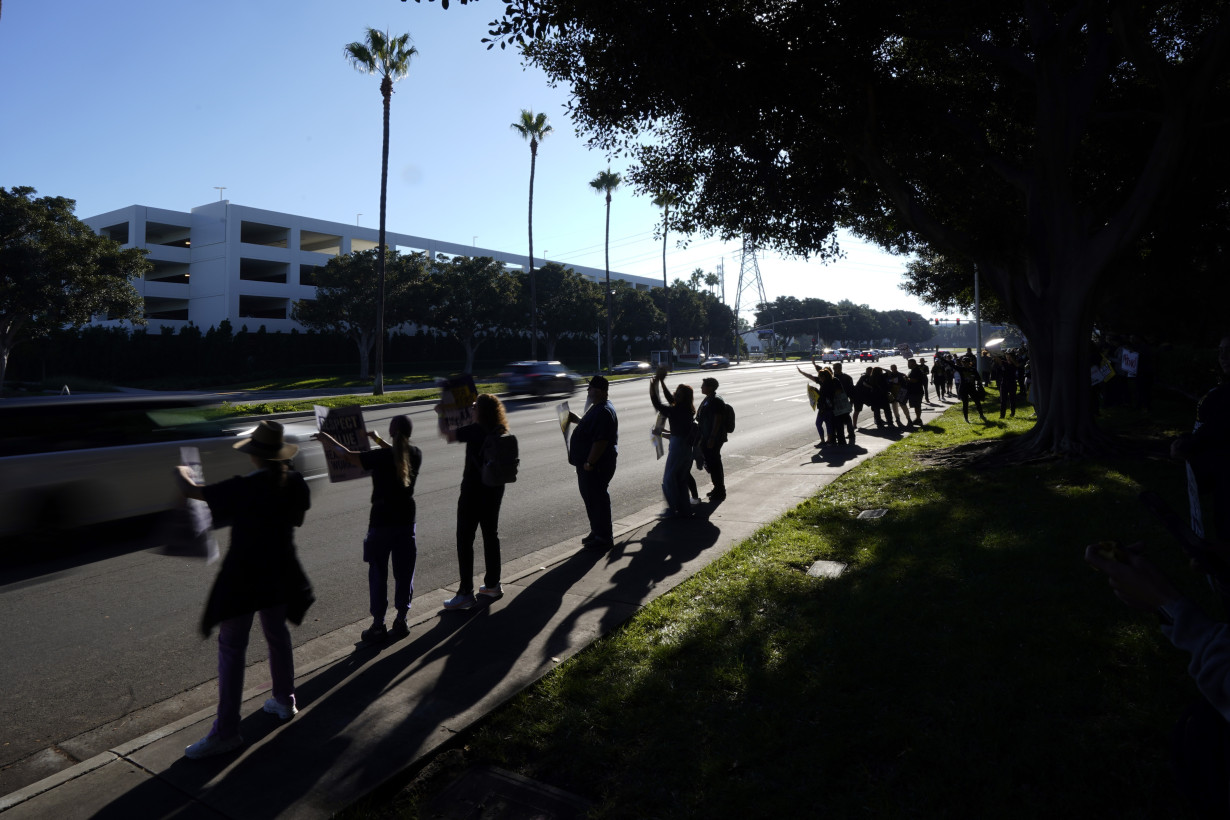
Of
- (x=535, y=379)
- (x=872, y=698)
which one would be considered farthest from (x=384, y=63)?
(x=872, y=698)

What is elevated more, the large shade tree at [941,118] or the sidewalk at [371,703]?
the large shade tree at [941,118]

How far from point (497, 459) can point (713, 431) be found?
175 inches

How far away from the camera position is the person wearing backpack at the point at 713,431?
31.9 ft

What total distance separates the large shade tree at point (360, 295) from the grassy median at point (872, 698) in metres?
43.1

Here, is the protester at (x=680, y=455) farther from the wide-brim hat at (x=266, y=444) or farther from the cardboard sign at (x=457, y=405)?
the wide-brim hat at (x=266, y=444)

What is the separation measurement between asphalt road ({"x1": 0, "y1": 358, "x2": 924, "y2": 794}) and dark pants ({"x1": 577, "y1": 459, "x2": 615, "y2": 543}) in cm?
81

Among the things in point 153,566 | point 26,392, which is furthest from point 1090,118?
point 26,392

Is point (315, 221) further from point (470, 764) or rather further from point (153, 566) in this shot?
point (470, 764)

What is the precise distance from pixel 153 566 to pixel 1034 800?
7335 millimetres

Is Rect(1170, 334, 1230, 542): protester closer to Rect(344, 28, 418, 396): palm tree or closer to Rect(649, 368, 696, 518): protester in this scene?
Rect(649, 368, 696, 518): protester

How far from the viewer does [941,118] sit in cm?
1196

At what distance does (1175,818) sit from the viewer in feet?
9.59

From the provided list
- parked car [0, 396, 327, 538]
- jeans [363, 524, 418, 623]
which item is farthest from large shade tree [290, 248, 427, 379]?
jeans [363, 524, 418, 623]

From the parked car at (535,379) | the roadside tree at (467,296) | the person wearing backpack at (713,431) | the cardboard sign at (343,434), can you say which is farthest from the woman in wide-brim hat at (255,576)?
the roadside tree at (467,296)
